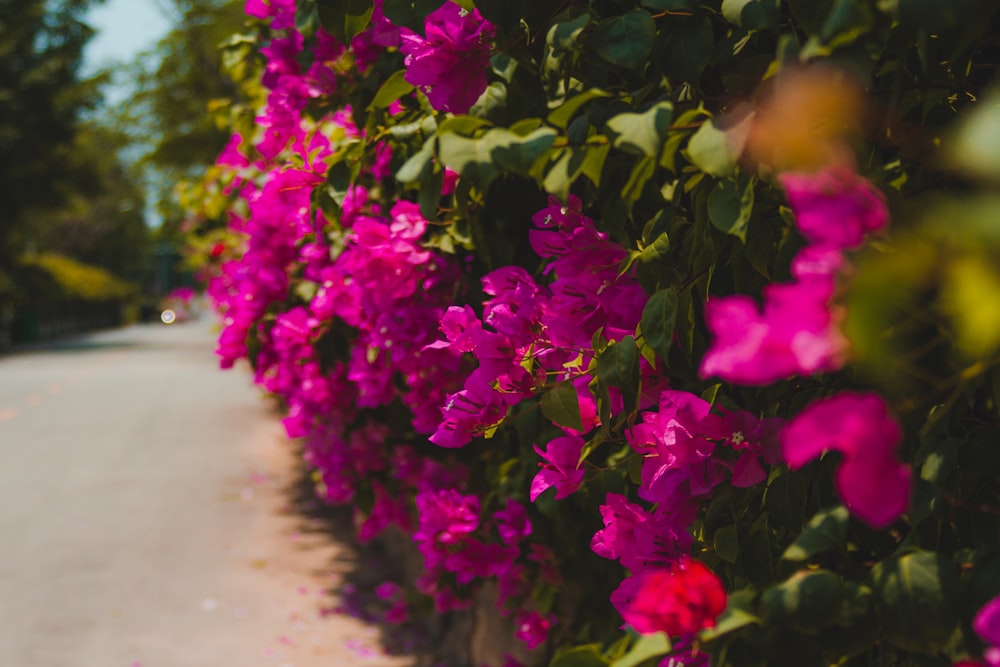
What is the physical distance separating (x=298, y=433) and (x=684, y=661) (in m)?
2.08

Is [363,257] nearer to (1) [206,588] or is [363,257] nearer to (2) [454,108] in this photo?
(2) [454,108]

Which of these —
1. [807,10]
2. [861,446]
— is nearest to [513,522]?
[807,10]

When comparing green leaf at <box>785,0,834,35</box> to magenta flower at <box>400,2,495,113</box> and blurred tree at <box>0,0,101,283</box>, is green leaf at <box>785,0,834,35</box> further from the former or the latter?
blurred tree at <box>0,0,101,283</box>

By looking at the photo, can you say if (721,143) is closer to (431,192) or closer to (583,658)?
(431,192)

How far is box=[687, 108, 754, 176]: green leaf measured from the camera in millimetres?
1032

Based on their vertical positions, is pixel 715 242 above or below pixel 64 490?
above

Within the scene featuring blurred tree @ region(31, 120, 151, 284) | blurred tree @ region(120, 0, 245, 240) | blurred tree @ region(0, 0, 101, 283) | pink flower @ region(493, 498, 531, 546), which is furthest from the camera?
blurred tree @ region(31, 120, 151, 284)

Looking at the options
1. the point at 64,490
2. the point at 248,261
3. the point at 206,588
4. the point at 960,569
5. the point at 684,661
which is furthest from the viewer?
the point at 64,490

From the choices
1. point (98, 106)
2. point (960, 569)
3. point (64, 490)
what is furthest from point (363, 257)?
A: point (98, 106)

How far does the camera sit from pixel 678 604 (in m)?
0.97

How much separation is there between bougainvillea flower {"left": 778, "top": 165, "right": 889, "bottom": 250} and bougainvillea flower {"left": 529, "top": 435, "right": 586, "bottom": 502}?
3.00 feet

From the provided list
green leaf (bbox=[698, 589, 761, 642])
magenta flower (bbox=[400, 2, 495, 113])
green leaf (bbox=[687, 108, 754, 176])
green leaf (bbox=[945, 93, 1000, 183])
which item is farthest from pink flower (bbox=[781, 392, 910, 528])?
magenta flower (bbox=[400, 2, 495, 113])

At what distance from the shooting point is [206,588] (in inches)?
212

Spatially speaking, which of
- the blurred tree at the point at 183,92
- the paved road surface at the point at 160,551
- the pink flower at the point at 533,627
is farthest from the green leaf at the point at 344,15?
the blurred tree at the point at 183,92
